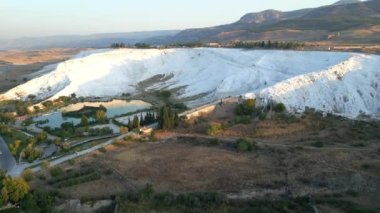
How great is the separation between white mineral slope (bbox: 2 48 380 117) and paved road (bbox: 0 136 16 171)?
20690 mm

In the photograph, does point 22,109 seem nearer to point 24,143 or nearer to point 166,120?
point 24,143

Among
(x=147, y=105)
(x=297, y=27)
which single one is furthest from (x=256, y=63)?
(x=297, y=27)

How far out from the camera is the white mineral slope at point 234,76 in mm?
43469

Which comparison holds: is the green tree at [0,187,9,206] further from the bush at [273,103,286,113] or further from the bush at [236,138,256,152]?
the bush at [273,103,286,113]

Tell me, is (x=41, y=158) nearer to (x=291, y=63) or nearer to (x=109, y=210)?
(x=109, y=210)

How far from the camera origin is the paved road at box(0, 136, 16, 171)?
2869cm

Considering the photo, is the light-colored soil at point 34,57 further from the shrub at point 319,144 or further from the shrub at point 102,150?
the shrub at point 319,144

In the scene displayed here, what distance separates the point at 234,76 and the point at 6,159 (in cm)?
3097

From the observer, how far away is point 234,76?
55812 mm

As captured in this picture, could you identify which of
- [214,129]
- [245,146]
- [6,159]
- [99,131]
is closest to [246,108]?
[214,129]

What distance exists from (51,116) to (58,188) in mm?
22937

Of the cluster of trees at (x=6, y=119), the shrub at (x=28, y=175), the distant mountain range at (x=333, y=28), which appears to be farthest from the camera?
the distant mountain range at (x=333, y=28)

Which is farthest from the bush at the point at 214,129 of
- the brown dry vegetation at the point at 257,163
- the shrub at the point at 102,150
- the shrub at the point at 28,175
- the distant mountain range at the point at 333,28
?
the distant mountain range at the point at 333,28

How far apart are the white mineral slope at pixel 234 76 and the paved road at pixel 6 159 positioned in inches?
815
